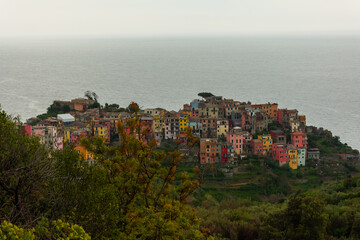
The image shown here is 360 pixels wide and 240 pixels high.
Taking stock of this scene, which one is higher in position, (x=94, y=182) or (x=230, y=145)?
(x=94, y=182)

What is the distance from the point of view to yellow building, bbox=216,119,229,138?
2134 cm

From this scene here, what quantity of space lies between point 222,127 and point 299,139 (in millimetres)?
3704

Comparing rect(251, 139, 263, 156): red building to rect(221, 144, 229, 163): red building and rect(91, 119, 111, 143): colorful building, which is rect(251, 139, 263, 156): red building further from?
rect(91, 119, 111, 143): colorful building

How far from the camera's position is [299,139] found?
2064cm

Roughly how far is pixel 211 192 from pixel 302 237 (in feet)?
29.0

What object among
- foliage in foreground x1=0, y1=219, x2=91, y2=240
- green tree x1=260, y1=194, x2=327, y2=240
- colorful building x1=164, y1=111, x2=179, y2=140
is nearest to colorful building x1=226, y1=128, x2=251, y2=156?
colorful building x1=164, y1=111, x2=179, y2=140

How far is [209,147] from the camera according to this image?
1947 centimetres

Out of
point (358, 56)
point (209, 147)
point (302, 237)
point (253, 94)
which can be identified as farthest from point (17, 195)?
point (358, 56)

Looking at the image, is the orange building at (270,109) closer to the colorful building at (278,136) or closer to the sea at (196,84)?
the colorful building at (278,136)

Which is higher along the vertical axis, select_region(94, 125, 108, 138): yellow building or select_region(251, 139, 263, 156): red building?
select_region(94, 125, 108, 138): yellow building

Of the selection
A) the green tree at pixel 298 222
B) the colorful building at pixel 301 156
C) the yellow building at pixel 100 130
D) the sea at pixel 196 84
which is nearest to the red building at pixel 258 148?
the colorful building at pixel 301 156

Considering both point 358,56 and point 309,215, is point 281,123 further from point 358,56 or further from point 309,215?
point 358,56

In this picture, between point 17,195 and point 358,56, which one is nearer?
point 17,195

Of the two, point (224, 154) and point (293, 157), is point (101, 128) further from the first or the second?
point (293, 157)
